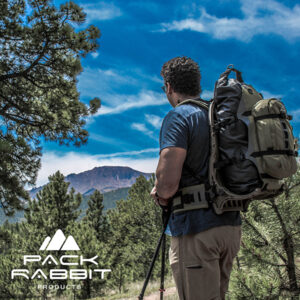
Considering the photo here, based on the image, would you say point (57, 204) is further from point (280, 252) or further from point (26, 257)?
point (280, 252)

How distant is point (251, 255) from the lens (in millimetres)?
3176

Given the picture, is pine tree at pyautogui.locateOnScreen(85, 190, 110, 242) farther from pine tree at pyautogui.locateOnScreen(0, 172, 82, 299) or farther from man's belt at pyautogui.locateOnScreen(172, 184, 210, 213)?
man's belt at pyautogui.locateOnScreen(172, 184, 210, 213)

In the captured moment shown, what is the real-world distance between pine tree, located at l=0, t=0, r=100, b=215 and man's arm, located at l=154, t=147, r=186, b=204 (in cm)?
653

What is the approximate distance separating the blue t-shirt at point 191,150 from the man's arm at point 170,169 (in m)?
0.03

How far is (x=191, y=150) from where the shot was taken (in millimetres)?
1620

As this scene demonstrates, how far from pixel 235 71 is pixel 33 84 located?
25.1 ft

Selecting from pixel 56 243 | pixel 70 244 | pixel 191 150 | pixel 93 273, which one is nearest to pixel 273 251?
pixel 191 150

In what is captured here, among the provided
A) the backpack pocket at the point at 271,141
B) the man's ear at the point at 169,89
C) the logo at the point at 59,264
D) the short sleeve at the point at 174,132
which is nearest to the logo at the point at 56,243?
the logo at the point at 59,264

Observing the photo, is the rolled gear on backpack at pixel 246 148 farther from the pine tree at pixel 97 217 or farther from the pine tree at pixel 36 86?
Answer: the pine tree at pixel 97 217

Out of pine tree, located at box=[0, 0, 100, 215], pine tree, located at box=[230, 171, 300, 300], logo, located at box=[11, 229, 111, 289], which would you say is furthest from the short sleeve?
logo, located at box=[11, 229, 111, 289]

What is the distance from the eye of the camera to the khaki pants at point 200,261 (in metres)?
1.50

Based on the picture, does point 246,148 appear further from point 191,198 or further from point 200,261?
point 200,261

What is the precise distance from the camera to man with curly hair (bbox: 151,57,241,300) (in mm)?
1509

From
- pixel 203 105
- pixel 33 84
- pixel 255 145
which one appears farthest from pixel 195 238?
pixel 33 84
